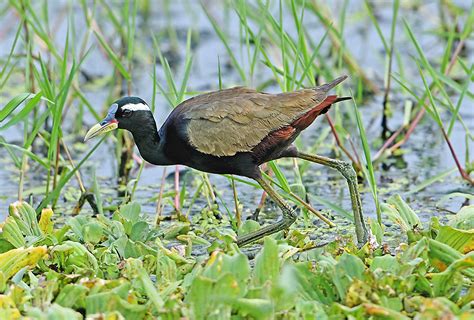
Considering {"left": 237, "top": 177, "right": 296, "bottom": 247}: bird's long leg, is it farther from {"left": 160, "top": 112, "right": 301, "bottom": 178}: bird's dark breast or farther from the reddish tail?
the reddish tail

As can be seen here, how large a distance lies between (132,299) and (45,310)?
12.3 inches

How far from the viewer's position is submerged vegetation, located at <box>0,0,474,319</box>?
3.92 meters

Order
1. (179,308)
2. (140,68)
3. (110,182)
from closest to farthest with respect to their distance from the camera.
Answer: (179,308) → (110,182) → (140,68)

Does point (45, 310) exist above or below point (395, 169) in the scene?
below

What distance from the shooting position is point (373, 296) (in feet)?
12.9

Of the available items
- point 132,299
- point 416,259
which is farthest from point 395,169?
point 132,299

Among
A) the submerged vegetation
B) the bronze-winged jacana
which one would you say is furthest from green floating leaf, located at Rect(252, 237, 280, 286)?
the bronze-winged jacana

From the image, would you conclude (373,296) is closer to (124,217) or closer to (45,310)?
(45,310)

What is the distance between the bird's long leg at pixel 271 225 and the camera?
198 inches

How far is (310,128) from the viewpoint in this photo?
24.4 ft

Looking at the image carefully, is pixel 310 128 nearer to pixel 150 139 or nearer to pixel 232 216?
pixel 232 216

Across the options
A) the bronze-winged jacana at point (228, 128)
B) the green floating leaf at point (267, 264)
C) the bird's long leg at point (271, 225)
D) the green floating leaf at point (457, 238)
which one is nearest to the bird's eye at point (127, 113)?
the bronze-winged jacana at point (228, 128)

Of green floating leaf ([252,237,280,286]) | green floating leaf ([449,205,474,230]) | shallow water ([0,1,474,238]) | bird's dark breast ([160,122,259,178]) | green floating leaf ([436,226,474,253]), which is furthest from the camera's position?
shallow water ([0,1,474,238])

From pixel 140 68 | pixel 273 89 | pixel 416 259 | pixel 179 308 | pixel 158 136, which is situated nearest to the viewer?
pixel 179 308
